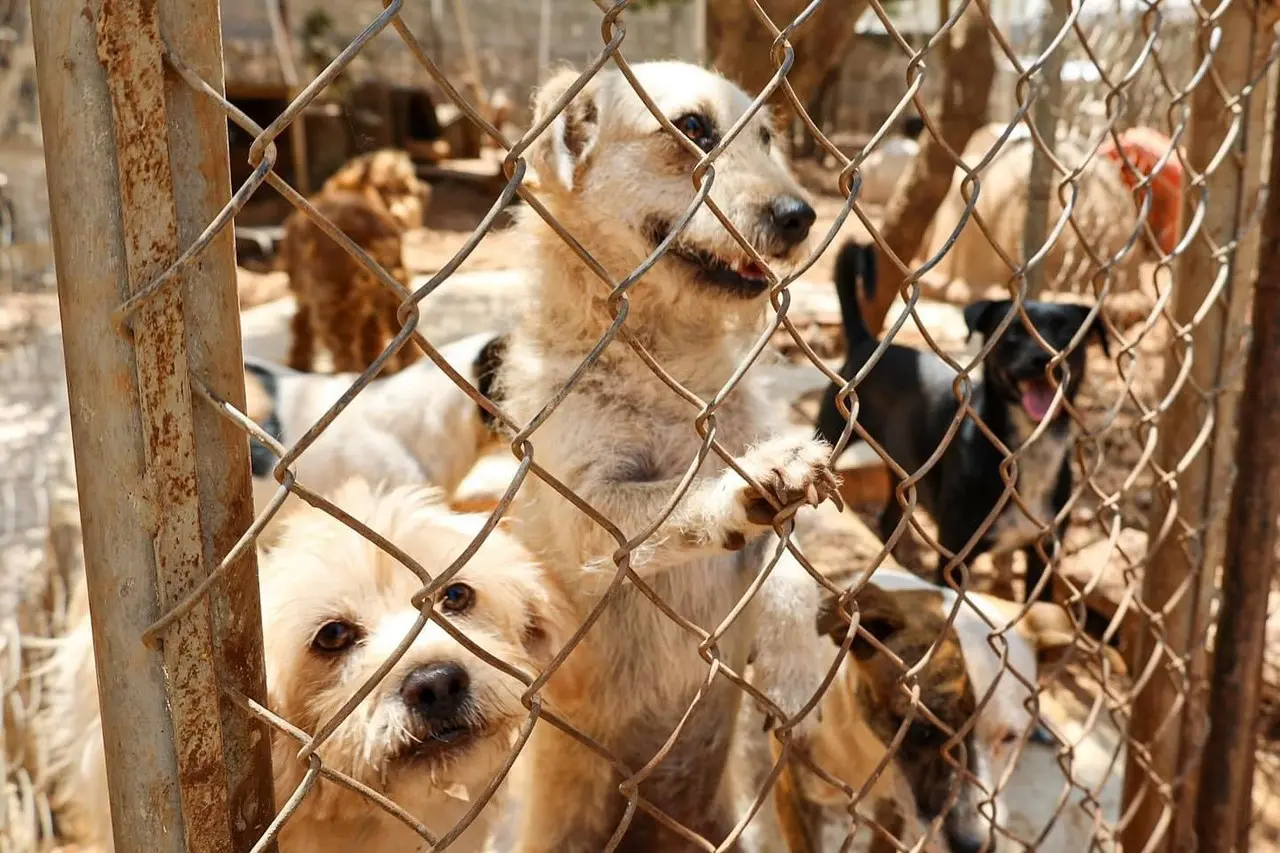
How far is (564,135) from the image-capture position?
87.8 inches

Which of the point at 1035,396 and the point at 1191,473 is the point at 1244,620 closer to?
the point at 1191,473

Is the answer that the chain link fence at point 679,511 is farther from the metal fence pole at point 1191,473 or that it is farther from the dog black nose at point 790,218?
the dog black nose at point 790,218

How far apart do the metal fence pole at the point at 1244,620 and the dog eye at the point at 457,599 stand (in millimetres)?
1628

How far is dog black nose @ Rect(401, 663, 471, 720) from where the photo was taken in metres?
1.50

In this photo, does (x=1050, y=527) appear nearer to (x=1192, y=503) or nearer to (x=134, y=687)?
(x=1192, y=503)

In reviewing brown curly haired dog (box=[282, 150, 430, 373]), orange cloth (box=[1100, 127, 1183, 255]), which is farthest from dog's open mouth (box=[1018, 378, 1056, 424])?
brown curly haired dog (box=[282, 150, 430, 373])

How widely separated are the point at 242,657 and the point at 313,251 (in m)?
5.26

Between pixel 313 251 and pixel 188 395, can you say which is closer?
pixel 188 395

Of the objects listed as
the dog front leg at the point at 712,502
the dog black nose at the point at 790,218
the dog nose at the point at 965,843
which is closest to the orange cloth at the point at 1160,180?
the dog black nose at the point at 790,218

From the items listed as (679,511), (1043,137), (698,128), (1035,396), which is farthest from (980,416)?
(679,511)

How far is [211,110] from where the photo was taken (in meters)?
0.80

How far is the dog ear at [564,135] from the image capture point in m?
2.16

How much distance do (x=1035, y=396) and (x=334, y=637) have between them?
9.17ft

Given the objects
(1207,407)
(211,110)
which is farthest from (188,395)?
(1207,407)
